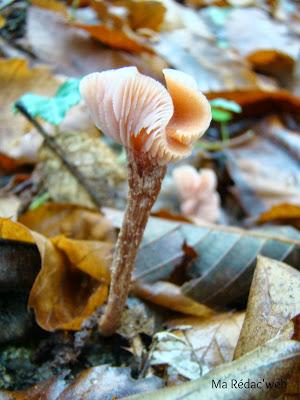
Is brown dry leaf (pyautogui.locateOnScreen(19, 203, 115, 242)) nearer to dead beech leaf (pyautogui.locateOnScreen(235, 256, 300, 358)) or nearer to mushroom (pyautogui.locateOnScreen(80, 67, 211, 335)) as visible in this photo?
mushroom (pyautogui.locateOnScreen(80, 67, 211, 335))

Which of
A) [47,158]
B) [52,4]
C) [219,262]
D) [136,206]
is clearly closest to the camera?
[136,206]

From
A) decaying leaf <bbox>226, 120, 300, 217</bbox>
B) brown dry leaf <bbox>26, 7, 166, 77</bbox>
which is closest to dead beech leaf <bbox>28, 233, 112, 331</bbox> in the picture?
decaying leaf <bbox>226, 120, 300, 217</bbox>

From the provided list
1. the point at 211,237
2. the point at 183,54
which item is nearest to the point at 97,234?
the point at 211,237

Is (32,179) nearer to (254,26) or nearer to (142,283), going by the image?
(142,283)

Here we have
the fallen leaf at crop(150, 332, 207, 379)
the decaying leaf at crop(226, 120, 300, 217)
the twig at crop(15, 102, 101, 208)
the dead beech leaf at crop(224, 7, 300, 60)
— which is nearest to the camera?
the fallen leaf at crop(150, 332, 207, 379)

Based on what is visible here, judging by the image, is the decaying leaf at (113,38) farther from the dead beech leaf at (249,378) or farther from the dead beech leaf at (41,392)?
the dead beech leaf at (249,378)

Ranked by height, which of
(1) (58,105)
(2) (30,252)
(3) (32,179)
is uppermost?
(1) (58,105)

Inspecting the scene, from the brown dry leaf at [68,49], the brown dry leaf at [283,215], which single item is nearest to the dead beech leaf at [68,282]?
the brown dry leaf at [283,215]
